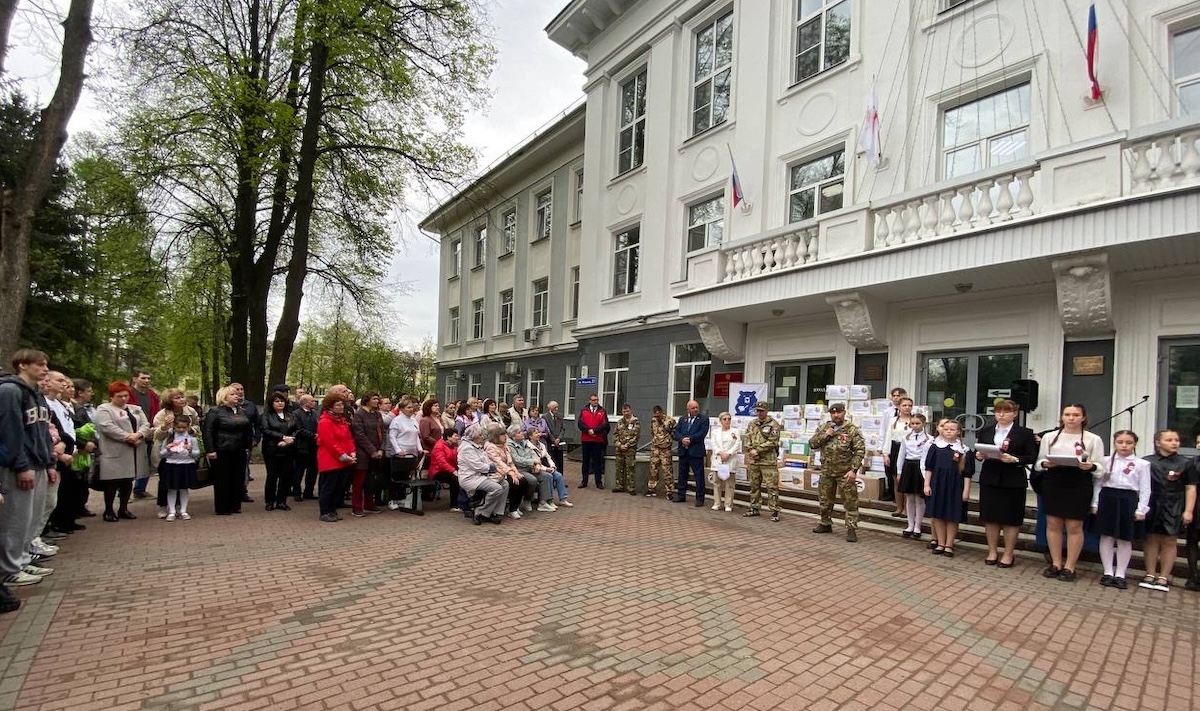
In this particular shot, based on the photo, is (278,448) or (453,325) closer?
(278,448)

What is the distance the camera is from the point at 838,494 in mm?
8750

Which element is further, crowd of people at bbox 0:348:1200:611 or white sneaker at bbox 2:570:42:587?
crowd of people at bbox 0:348:1200:611

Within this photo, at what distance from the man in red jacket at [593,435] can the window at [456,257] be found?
64.0ft

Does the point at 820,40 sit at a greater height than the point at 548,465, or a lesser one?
greater

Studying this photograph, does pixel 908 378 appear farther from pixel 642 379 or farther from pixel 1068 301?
pixel 642 379

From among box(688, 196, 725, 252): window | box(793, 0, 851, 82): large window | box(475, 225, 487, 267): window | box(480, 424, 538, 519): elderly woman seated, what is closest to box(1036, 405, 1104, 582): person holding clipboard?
box(480, 424, 538, 519): elderly woman seated

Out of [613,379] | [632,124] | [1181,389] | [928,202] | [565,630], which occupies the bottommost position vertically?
[565,630]

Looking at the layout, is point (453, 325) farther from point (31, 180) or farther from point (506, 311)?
point (31, 180)

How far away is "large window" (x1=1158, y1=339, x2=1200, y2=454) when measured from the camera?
7883mm

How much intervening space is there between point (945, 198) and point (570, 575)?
7.90 meters

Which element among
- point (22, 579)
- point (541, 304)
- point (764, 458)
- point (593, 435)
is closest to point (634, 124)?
point (541, 304)

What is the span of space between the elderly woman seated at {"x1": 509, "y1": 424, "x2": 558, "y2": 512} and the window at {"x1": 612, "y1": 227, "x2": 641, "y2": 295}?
8.17 m

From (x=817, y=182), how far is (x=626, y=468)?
7.04 m

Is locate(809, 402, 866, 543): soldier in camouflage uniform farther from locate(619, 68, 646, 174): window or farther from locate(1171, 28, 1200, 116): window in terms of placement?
locate(619, 68, 646, 174): window
